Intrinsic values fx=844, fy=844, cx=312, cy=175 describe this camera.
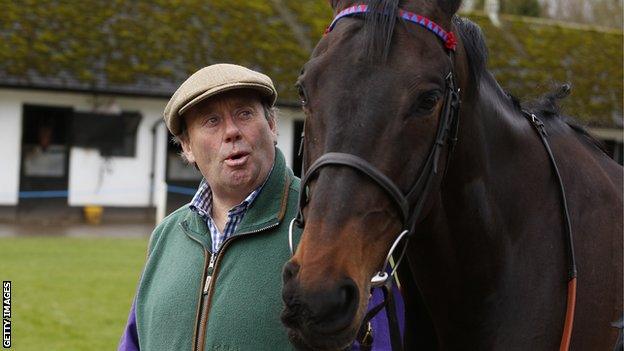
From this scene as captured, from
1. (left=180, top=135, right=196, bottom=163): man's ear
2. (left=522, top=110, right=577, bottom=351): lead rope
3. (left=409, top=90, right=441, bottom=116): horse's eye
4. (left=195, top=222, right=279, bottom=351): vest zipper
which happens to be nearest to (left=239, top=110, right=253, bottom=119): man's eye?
(left=180, top=135, right=196, bottom=163): man's ear

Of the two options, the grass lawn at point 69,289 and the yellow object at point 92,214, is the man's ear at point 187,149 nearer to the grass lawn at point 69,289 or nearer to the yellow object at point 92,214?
the grass lawn at point 69,289

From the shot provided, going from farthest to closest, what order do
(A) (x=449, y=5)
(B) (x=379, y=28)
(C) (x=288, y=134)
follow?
(C) (x=288, y=134) < (A) (x=449, y=5) < (B) (x=379, y=28)

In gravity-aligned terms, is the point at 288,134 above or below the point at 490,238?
below

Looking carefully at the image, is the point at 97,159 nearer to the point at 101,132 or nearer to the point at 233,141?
the point at 101,132

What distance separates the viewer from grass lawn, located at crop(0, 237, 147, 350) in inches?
295

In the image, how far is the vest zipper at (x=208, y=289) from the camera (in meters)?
2.93

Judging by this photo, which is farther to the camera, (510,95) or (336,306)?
(510,95)

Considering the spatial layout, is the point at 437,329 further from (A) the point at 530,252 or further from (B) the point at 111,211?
(B) the point at 111,211

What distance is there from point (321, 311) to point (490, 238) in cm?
102

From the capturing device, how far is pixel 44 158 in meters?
20.0

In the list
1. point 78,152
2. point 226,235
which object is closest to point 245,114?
point 226,235

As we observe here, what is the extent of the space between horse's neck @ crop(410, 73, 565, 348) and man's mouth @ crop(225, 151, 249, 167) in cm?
69

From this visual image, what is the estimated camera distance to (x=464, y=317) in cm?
296

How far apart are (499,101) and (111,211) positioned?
17996 millimetres
